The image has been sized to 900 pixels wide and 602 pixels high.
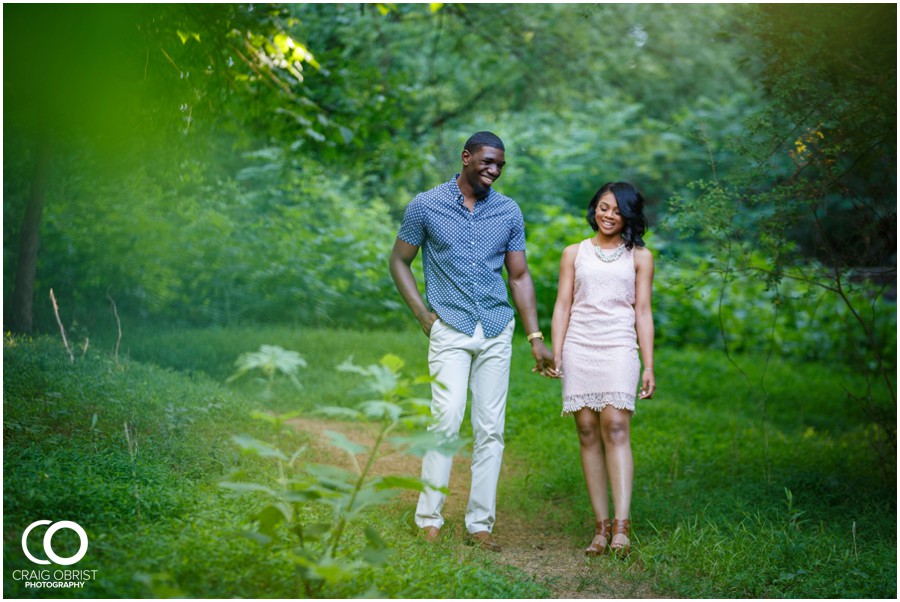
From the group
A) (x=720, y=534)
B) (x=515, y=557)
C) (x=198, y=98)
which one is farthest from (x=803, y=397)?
(x=198, y=98)

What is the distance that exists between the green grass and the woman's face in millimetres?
1563

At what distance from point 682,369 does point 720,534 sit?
18.8 ft

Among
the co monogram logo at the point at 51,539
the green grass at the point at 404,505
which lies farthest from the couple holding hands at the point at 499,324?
the co monogram logo at the point at 51,539

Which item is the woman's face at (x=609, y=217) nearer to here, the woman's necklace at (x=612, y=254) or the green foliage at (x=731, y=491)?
the woman's necklace at (x=612, y=254)

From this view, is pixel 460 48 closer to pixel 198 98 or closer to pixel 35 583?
pixel 198 98

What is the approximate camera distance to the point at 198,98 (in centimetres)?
624

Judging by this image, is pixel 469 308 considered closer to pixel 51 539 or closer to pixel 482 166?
pixel 482 166

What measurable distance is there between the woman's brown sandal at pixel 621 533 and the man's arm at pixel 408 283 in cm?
132

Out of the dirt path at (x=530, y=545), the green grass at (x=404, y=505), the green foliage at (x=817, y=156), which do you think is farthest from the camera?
the green foliage at (x=817, y=156)

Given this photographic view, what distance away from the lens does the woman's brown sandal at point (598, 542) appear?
14.3 ft

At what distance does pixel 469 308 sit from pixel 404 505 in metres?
1.38

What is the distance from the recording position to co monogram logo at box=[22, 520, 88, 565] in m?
3.21

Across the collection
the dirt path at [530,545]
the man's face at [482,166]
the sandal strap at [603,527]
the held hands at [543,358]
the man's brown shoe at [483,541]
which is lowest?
the dirt path at [530,545]

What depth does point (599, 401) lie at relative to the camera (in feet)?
14.7
